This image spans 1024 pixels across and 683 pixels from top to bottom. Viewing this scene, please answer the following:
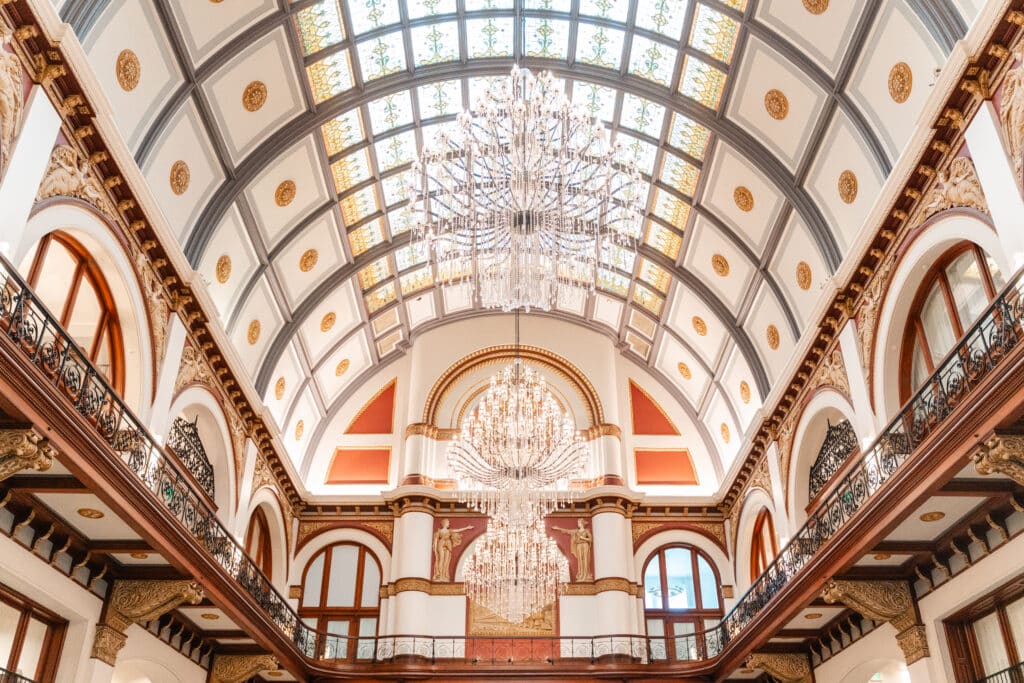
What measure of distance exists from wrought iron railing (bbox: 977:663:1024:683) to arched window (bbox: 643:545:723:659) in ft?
30.1

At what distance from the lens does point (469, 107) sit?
51.1 ft

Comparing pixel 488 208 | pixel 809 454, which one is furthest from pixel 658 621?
pixel 488 208

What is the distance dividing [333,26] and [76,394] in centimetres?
751

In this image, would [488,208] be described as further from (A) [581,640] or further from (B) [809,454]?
(A) [581,640]

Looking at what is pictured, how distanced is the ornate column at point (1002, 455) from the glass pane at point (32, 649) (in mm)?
10522

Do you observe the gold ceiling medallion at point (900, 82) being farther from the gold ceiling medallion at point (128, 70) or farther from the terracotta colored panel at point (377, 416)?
the terracotta colored panel at point (377, 416)

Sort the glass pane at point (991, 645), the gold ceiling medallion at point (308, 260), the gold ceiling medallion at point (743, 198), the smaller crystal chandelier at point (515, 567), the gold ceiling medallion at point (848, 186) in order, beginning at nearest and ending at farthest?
the glass pane at point (991, 645) < the gold ceiling medallion at point (848, 186) < the smaller crystal chandelier at point (515, 567) < the gold ceiling medallion at point (743, 198) < the gold ceiling medallion at point (308, 260)

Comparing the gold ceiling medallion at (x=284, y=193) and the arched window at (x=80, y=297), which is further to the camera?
the gold ceiling medallion at (x=284, y=193)

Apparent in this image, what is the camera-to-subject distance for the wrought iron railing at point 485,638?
25.5 feet

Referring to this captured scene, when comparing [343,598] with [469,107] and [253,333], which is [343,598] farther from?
[469,107]

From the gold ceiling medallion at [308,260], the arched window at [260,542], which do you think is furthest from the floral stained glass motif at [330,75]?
the arched window at [260,542]

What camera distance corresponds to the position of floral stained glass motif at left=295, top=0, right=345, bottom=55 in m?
13.2

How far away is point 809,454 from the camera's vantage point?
51.0ft

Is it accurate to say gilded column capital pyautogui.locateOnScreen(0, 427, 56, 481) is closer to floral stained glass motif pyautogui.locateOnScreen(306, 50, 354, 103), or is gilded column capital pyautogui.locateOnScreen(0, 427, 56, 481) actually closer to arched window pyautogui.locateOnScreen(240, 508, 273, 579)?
floral stained glass motif pyautogui.locateOnScreen(306, 50, 354, 103)
